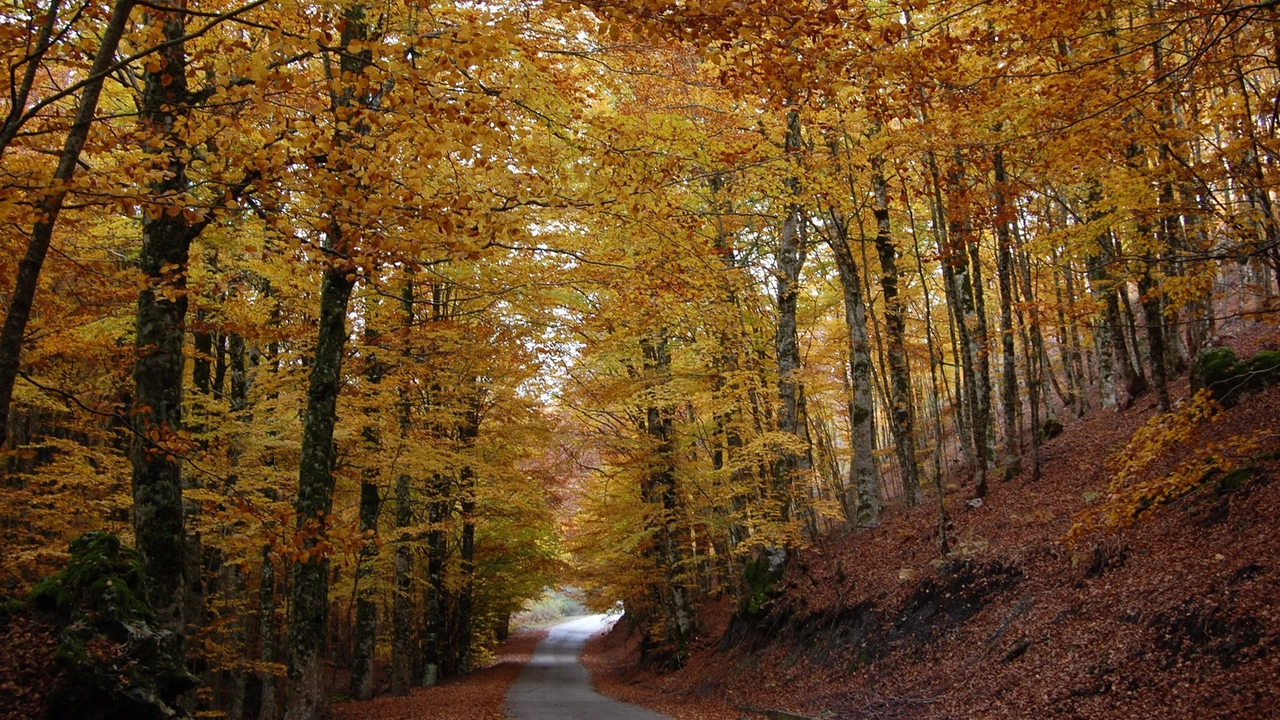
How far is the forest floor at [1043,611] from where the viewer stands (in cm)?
640

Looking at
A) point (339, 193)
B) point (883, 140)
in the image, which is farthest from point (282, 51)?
point (883, 140)

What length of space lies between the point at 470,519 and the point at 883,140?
11.0m

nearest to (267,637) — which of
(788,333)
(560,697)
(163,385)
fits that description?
(560,697)

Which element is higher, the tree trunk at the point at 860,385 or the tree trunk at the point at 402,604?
the tree trunk at the point at 860,385

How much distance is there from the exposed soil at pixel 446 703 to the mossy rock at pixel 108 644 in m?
5.71

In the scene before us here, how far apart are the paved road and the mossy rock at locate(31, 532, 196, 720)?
7167mm

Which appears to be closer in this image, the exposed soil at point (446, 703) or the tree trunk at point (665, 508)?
the exposed soil at point (446, 703)

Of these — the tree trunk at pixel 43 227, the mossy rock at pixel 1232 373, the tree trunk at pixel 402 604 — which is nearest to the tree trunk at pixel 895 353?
the mossy rock at pixel 1232 373

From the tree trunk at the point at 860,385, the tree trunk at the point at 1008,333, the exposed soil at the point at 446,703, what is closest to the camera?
the tree trunk at the point at 1008,333

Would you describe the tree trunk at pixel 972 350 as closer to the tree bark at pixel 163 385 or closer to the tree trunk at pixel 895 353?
the tree trunk at pixel 895 353

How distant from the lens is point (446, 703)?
1445 centimetres

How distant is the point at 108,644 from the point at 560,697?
37.5ft

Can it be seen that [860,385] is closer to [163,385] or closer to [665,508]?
[665,508]

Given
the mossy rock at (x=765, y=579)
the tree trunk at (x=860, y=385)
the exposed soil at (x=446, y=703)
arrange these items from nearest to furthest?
the exposed soil at (x=446, y=703) → the tree trunk at (x=860, y=385) → the mossy rock at (x=765, y=579)
